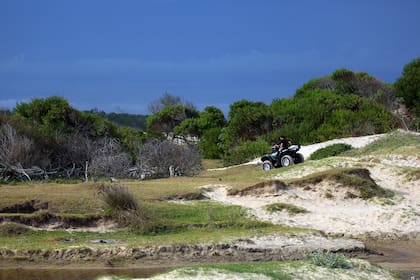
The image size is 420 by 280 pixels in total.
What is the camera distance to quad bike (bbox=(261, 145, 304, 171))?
33.6 meters

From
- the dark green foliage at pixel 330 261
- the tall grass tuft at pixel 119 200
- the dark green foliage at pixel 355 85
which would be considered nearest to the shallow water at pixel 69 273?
the dark green foliage at pixel 330 261

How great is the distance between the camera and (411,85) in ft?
201

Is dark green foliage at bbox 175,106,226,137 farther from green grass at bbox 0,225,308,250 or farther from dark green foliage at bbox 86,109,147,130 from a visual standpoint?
green grass at bbox 0,225,308,250

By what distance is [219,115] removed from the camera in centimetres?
7525

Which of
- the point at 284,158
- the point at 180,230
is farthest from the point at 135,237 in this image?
the point at 284,158

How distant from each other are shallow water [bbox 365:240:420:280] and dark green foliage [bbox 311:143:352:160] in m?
19.0

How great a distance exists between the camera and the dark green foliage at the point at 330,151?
39828 mm

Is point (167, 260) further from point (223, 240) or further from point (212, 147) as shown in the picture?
point (212, 147)

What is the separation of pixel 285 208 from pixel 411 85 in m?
42.4

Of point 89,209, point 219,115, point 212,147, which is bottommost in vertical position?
point 89,209

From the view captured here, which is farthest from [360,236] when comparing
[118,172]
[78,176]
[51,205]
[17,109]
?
[17,109]

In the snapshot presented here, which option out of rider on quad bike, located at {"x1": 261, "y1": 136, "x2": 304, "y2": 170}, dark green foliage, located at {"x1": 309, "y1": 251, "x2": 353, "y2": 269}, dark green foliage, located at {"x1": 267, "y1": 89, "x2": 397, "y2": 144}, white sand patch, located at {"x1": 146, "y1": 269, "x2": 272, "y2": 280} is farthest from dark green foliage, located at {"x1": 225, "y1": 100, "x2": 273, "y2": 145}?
white sand patch, located at {"x1": 146, "y1": 269, "x2": 272, "y2": 280}

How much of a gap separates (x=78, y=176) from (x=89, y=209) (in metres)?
13.4

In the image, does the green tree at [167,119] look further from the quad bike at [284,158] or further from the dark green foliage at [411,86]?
the quad bike at [284,158]
